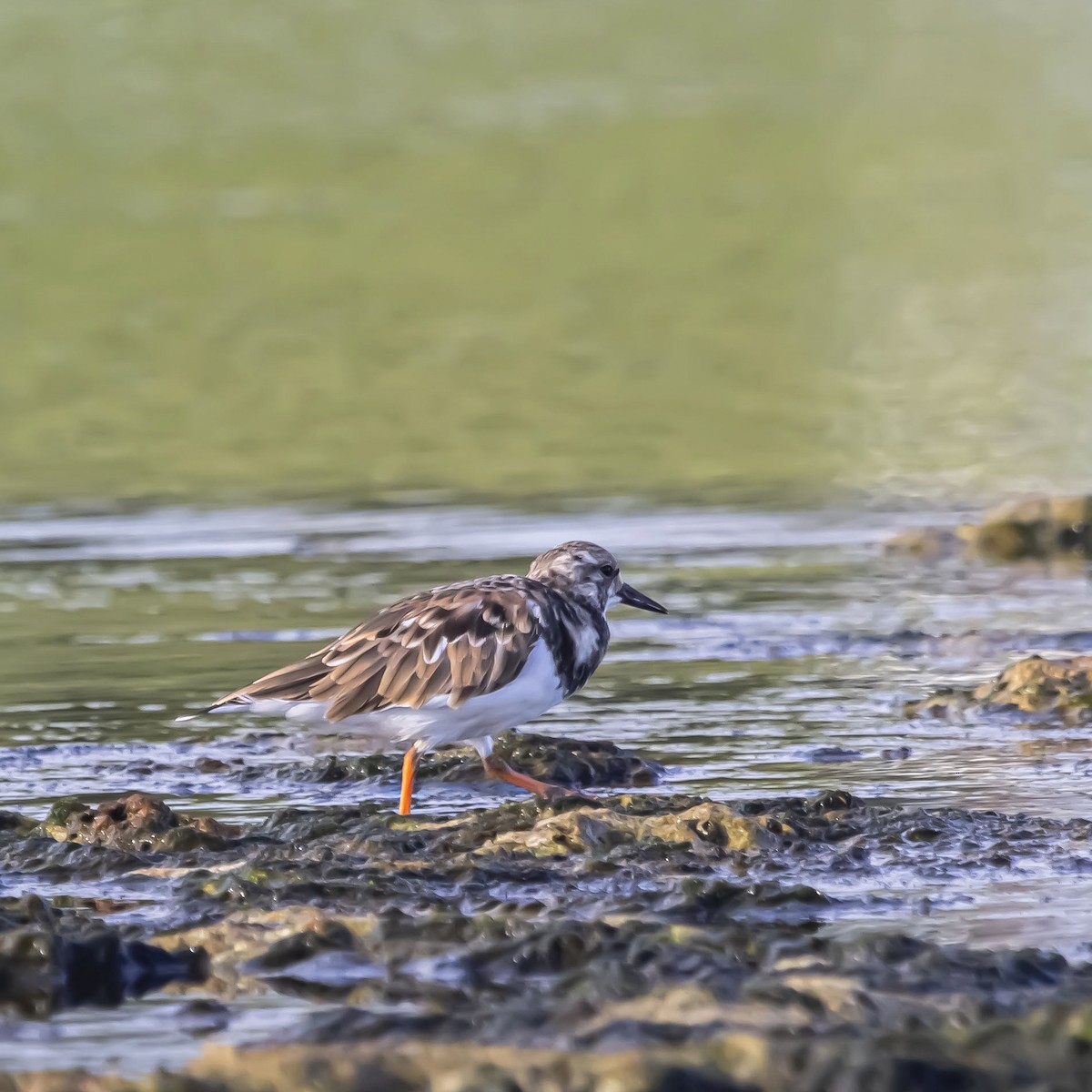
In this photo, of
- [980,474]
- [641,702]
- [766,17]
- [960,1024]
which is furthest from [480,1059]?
[766,17]

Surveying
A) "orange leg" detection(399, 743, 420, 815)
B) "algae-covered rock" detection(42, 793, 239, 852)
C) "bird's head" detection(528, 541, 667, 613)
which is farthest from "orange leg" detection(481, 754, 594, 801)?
"algae-covered rock" detection(42, 793, 239, 852)

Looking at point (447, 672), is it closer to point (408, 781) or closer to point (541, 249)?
point (408, 781)

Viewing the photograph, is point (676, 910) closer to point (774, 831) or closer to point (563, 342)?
point (774, 831)

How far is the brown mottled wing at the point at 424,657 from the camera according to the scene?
29.9 ft

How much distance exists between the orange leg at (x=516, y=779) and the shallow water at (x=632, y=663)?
0.15 meters

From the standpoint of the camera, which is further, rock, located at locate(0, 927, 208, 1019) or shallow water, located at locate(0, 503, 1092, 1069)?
shallow water, located at locate(0, 503, 1092, 1069)

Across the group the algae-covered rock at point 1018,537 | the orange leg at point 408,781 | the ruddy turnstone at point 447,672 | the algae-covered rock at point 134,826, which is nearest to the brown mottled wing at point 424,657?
the ruddy turnstone at point 447,672

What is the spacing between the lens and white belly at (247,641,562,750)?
30.0ft

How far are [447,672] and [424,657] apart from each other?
5.7 inches

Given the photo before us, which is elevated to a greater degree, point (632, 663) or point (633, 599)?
point (633, 599)

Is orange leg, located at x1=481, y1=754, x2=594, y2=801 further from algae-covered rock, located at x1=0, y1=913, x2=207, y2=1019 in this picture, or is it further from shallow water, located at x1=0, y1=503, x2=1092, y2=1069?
algae-covered rock, located at x1=0, y1=913, x2=207, y2=1019

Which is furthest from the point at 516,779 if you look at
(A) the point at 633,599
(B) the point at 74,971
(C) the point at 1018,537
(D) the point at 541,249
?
(D) the point at 541,249

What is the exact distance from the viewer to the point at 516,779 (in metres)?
9.48

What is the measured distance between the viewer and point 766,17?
99.9m
